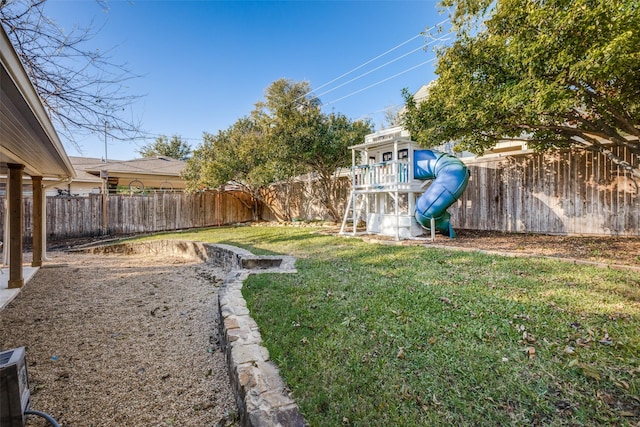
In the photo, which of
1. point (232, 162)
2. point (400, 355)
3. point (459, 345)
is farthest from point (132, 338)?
point (232, 162)

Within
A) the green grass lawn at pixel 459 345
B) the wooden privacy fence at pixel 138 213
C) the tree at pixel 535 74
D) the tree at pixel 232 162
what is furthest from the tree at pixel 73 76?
the wooden privacy fence at pixel 138 213

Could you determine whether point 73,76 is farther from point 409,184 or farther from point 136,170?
point 136,170

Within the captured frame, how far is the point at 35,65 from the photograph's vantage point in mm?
3443

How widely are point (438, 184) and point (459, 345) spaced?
5484 mm

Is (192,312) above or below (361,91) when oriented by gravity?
below

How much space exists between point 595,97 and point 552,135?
2329 mm

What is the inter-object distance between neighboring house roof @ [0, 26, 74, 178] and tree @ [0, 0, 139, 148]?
38 cm

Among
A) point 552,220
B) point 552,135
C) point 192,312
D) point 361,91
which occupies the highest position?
point 361,91

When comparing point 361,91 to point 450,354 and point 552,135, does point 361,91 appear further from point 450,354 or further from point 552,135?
point 450,354

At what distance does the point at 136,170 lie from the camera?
15039 millimetres

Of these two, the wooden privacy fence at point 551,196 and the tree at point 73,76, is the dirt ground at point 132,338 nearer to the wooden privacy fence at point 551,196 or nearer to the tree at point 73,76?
the wooden privacy fence at point 551,196

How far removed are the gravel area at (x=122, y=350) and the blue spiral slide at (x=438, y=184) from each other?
514cm

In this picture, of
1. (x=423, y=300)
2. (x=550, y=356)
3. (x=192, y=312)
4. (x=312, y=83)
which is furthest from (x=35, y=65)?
(x=312, y=83)

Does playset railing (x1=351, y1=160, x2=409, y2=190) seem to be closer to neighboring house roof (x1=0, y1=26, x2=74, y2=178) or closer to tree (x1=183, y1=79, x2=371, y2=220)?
tree (x1=183, y1=79, x2=371, y2=220)
